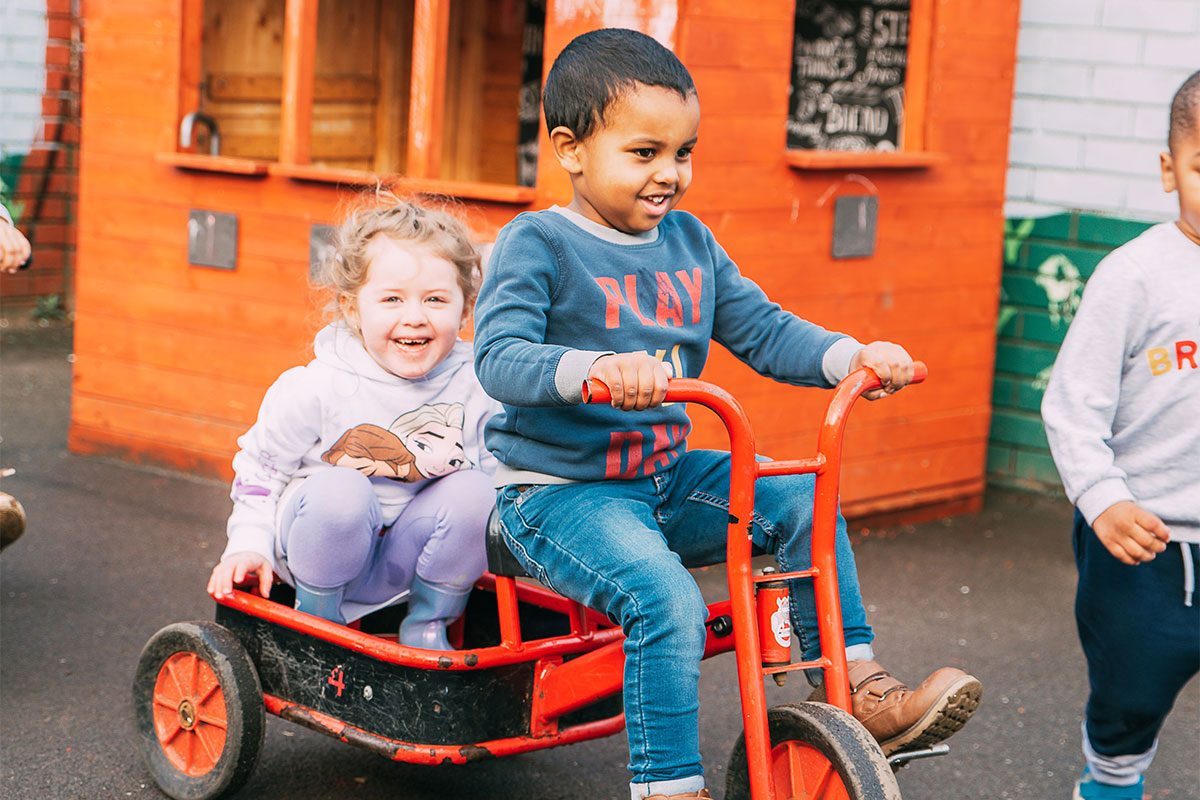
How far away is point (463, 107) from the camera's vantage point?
7676 millimetres

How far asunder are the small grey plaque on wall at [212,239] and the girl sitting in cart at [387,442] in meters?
2.65

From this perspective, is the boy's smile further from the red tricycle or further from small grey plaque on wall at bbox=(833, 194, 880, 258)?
small grey plaque on wall at bbox=(833, 194, 880, 258)

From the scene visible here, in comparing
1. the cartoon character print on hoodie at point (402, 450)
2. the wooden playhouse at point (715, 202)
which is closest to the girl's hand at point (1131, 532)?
the cartoon character print on hoodie at point (402, 450)

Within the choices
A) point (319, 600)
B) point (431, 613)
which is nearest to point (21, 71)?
point (319, 600)

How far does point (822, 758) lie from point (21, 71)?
8.43 metres

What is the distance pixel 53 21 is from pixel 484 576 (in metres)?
7.48

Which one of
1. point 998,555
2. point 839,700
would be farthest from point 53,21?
point 839,700

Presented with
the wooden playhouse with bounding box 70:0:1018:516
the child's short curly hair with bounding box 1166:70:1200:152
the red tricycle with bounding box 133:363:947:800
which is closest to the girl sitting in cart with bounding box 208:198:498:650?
the red tricycle with bounding box 133:363:947:800

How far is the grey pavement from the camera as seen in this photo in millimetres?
3590

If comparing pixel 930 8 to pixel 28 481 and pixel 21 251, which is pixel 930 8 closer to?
pixel 21 251

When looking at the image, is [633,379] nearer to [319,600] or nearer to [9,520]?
[319,600]

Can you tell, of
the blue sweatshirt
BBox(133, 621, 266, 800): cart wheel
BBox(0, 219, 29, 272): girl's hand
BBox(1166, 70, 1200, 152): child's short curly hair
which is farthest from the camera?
BBox(0, 219, 29, 272): girl's hand

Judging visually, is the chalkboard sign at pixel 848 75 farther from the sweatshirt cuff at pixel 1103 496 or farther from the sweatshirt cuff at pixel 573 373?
the sweatshirt cuff at pixel 573 373

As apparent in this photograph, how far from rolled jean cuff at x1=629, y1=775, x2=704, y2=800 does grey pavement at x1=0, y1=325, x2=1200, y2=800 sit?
0.95m
